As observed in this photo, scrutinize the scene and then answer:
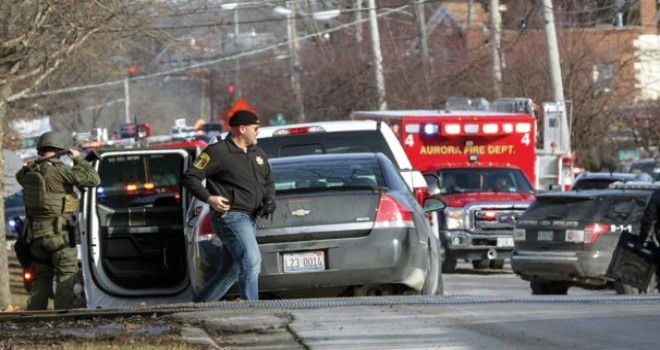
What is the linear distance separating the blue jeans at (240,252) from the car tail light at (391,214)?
0.99 m

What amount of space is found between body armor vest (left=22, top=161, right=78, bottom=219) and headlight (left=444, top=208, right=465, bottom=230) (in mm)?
10601

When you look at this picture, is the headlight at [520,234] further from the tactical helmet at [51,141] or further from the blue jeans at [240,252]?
the blue jeans at [240,252]

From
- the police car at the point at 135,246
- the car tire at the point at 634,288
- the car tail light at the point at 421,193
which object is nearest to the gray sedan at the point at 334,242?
the police car at the point at 135,246

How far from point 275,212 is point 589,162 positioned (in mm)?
36527

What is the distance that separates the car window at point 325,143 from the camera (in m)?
14.9

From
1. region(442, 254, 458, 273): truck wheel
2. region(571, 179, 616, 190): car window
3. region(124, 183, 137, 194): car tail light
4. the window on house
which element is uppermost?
the window on house

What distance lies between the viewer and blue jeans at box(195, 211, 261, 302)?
1031cm

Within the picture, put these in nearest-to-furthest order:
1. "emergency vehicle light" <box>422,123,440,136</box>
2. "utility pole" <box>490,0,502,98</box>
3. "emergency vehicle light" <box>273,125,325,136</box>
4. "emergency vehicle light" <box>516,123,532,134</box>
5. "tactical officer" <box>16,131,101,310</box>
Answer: "tactical officer" <box>16,131,101,310</box>
"emergency vehicle light" <box>273,125,325,136</box>
"emergency vehicle light" <box>422,123,440,136</box>
"emergency vehicle light" <box>516,123,532,134</box>
"utility pole" <box>490,0,502,98</box>

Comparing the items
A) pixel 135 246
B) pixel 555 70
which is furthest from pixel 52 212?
pixel 555 70

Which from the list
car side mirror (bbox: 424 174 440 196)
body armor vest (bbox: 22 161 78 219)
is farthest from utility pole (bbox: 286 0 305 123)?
body armor vest (bbox: 22 161 78 219)

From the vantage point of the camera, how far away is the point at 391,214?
35.6 ft

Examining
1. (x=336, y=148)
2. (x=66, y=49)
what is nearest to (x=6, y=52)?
(x=66, y=49)

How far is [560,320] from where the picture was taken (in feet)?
30.1

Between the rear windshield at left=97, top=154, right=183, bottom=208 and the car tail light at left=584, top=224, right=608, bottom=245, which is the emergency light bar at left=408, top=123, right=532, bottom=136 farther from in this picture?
the rear windshield at left=97, top=154, right=183, bottom=208
